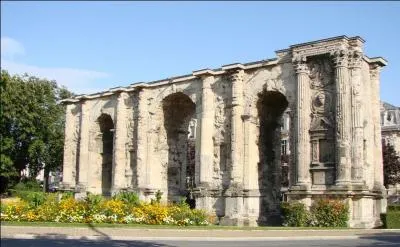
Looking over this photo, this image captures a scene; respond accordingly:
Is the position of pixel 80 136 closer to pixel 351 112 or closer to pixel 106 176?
pixel 106 176

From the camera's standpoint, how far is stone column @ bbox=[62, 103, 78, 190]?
41.1 m

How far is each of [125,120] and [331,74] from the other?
15.7 m

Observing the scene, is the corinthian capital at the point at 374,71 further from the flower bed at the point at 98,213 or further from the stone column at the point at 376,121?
the flower bed at the point at 98,213

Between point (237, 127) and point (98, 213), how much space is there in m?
10.3

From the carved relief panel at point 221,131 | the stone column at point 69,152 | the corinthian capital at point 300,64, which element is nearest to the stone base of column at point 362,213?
the corinthian capital at point 300,64

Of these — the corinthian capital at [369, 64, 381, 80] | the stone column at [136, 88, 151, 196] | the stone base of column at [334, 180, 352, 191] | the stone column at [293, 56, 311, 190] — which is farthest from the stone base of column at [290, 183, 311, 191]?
the stone column at [136, 88, 151, 196]

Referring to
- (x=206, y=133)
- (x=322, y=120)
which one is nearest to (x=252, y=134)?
(x=206, y=133)

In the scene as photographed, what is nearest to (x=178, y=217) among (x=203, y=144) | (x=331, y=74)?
(x=203, y=144)

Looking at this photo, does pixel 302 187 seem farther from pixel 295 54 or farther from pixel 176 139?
pixel 176 139

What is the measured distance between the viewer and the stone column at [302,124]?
26.6 m

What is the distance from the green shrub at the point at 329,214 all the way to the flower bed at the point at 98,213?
522cm

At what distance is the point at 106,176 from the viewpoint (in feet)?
132

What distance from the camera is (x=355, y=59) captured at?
26266 mm

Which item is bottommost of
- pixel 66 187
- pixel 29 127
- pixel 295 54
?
pixel 66 187
